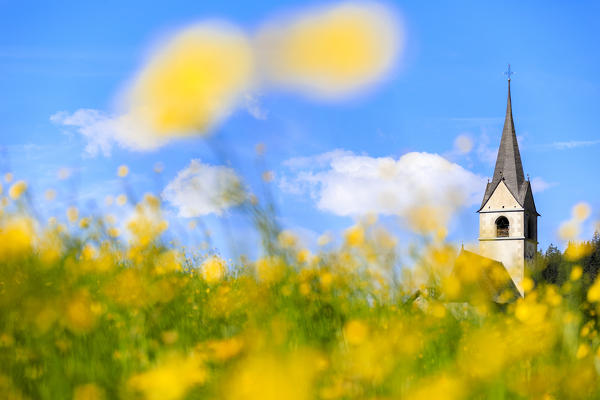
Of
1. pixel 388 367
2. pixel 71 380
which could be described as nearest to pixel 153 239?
pixel 71 380

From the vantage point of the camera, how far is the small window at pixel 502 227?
45.5 m

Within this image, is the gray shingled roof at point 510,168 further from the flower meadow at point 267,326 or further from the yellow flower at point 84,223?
the yellow flower at point 84,223

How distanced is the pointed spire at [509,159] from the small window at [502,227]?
2.23 metres

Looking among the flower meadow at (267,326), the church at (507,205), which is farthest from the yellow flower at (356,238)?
the church at (507,205)

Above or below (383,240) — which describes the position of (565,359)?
below

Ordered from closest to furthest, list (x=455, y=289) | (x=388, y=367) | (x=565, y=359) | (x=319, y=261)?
1. (x=388, y=367)
2. (x=565, y=359)
3. (x=455, y=289)
4. (x=319, y=261)

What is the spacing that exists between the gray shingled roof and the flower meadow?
42005 mm

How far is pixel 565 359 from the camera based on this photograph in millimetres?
3580

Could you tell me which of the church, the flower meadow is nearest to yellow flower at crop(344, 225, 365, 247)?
the flower meadow

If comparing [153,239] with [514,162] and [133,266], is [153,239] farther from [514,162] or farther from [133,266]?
[514,162]

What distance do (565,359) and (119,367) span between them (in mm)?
2486

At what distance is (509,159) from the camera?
1778 inches

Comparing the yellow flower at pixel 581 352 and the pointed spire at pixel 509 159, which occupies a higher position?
the pointed spire at pixel 509 159

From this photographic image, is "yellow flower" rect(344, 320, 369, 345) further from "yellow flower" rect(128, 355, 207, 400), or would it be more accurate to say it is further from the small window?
the small window
